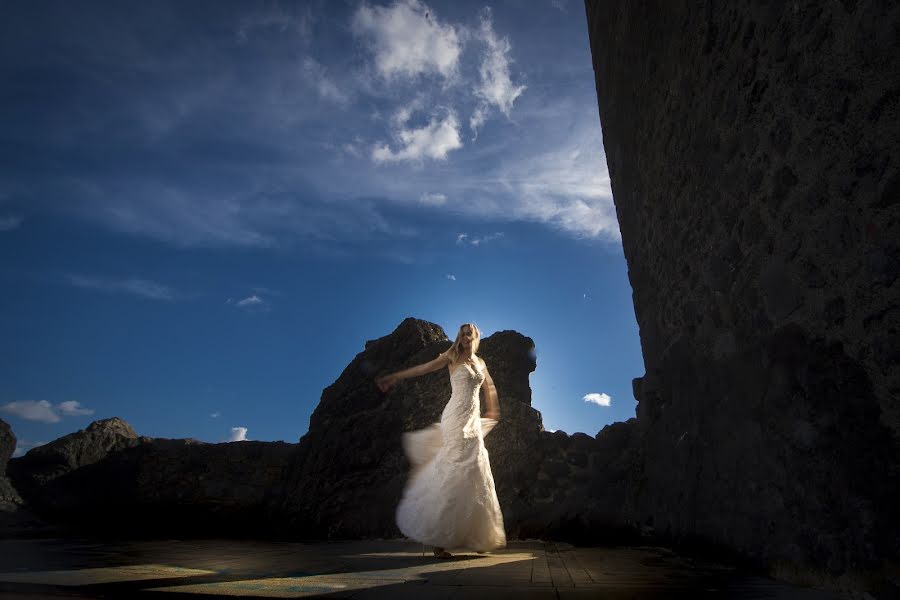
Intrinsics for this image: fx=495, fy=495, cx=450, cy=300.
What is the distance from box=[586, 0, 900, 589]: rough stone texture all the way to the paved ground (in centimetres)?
36

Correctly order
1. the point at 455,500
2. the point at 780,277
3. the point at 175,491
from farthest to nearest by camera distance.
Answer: the point at 175,491, the point at 455,500, the point at 780,277

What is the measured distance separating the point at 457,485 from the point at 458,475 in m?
0.07

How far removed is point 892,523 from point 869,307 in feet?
2.37

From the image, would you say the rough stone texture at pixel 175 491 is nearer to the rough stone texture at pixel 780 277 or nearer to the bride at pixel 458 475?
the bride at pixel 458 475

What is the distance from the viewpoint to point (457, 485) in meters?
3.59

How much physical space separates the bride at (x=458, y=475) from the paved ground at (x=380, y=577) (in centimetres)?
18

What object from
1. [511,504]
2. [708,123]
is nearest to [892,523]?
[708,123]

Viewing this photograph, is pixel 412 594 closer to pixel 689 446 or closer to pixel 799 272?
pixel 799 272

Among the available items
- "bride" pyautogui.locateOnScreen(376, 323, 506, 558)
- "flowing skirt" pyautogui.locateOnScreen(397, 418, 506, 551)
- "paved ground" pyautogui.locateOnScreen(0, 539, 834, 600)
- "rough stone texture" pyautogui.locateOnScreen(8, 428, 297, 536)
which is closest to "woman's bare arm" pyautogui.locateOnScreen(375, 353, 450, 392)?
"bride" pyautogui.locateOnScreen(376, 323, 506, 558)

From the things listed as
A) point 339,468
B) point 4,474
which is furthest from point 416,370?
point 4,474

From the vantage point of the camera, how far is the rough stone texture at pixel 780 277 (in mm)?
1697

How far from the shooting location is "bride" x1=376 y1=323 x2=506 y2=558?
11.5ft

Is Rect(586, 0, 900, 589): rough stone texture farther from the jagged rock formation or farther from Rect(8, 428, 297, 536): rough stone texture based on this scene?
Rect(8, 428, 297, 536): rough stone texture

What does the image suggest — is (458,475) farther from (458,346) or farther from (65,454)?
(65,454)
